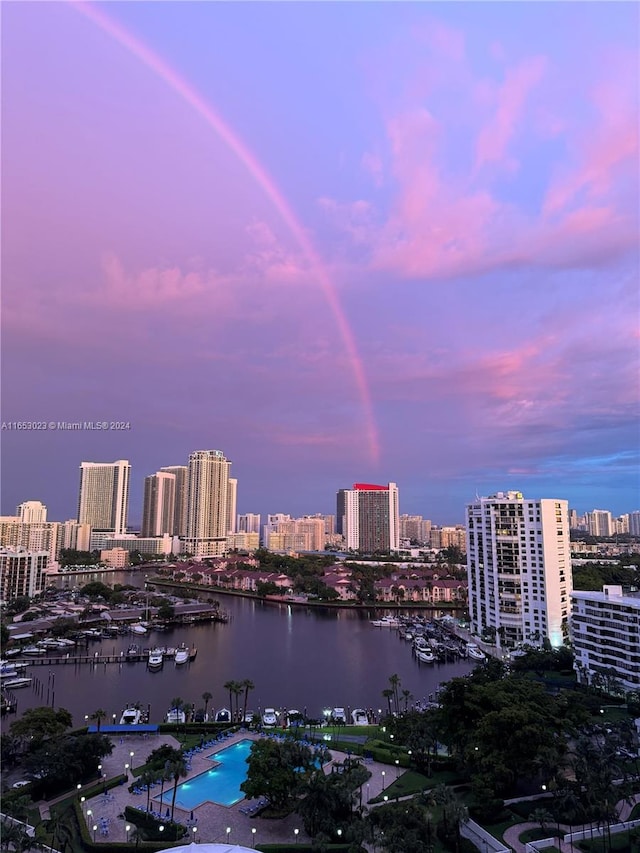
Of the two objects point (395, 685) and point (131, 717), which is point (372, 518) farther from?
point (131, 717)

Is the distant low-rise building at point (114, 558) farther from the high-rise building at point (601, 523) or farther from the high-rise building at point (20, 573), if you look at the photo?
the high-rise building at point (601, 523)

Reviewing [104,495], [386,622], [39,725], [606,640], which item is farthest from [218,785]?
[104,495]

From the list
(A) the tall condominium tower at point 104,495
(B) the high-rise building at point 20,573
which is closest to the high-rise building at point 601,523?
(A) the tall condominium tower at point 104,495

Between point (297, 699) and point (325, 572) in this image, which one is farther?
point (325, 572)

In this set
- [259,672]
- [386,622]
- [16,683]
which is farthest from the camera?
[386,622]

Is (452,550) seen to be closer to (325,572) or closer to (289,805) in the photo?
(325,572)

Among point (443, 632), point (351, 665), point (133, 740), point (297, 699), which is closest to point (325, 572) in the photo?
point (443, 632)
